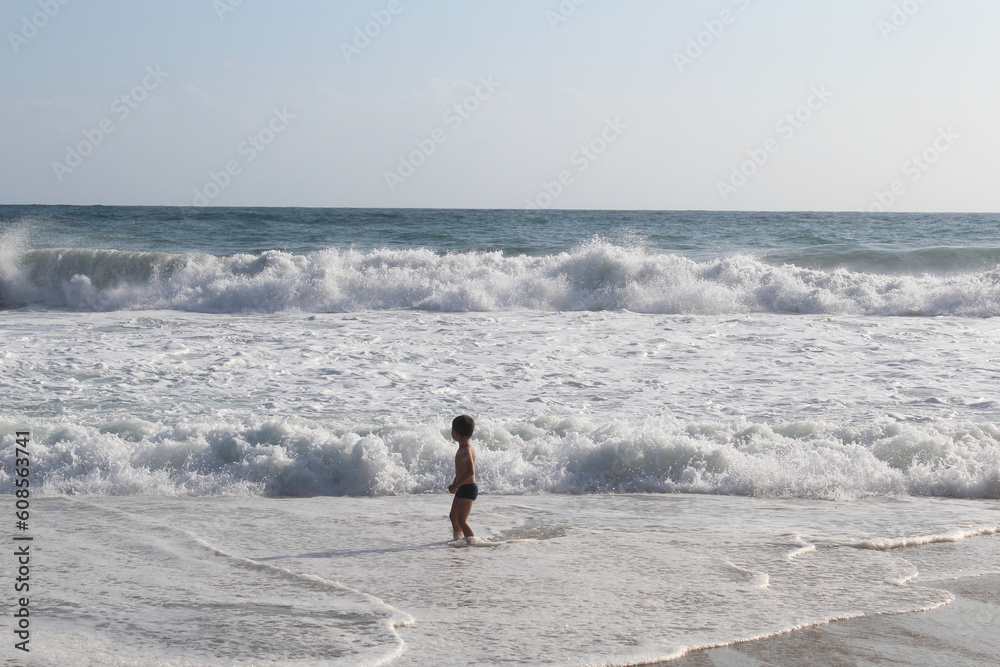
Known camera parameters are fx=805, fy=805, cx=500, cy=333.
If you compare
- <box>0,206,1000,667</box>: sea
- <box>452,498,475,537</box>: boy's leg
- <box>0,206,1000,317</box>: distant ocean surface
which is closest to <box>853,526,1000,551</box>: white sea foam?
<box>0,206,1000,667</box>: sea

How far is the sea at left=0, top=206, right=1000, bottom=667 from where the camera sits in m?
3.23

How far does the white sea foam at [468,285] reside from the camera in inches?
599

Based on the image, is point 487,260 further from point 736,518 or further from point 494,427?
point 736,518

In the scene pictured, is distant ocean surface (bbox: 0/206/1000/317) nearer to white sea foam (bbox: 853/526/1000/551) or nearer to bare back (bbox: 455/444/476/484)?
white sea foam (bbox: 853/526/1000/551)

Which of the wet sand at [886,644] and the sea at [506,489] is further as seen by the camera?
the sea at [506,489]

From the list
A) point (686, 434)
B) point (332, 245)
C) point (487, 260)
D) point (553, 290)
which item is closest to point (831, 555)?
point (686, 434)

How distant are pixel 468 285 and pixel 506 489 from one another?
33.6ft

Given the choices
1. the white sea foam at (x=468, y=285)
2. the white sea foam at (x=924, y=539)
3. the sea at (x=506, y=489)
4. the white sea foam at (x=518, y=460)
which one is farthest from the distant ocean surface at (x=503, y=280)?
the white sea foam at (x=924, y=539)

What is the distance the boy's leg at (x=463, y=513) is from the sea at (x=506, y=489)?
0.08m

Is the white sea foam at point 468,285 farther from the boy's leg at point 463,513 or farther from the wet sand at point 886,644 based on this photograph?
the wet sand at point 886,644

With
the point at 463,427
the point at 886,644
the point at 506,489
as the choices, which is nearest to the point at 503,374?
the point at 506,489

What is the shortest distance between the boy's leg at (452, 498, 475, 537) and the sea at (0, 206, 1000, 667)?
83 mm

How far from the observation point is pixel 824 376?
881 cm

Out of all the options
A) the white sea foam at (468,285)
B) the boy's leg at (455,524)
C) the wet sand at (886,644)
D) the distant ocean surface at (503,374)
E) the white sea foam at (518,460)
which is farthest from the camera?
the white sea foam at (468,285)
